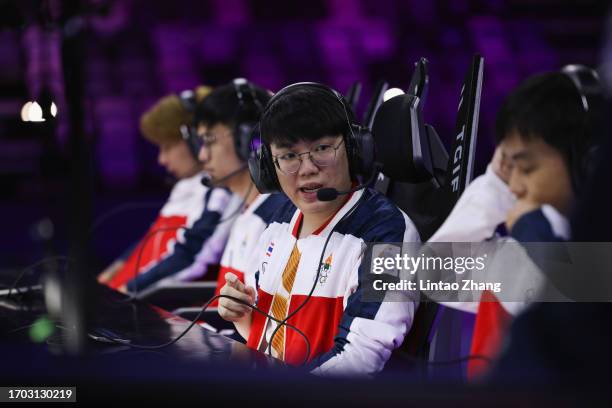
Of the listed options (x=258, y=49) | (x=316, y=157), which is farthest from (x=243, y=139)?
(x=258, y=49)

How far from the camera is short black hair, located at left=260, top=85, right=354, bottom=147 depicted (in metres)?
1.41

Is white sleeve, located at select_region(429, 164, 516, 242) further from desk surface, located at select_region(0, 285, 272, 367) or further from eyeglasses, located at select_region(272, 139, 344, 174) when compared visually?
desk surface, located at select_region(0, 285, 272, 367)

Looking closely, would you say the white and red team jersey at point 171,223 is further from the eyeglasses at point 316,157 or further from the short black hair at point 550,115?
the short black hair at point 550,115

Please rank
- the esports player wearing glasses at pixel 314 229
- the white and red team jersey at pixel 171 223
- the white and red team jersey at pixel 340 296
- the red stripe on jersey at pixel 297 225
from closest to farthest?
the white and red team jersey at pixel 340 296 → the esports player wearing glasses at pixel 314 229 → the red stripe on jersey at pixel 297 225 → the white and red team jersey at pixel 171 223

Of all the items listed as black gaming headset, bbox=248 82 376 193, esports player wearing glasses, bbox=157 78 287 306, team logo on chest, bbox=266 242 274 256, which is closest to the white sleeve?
black gaming headset, bbox=248 82 376 193

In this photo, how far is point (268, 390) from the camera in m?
0.63

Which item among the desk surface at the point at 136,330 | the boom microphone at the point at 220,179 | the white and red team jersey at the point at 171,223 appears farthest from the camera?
the white and red team jersey at the point at 171,223

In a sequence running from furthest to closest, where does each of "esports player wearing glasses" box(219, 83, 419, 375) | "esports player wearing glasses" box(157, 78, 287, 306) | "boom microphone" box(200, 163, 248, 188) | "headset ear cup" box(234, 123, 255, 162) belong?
"boom microphone" box(200, 163, 248, 188) → "headset ear cup" box(234, 123, 255, 162) → "esports player wearing glasses" box(157, 78, 287, 306) → "esports player wearing glasses" box(219, 83, 419, 375)

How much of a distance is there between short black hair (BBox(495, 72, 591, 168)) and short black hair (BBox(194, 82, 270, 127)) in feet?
3.47

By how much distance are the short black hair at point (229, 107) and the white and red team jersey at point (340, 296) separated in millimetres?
759

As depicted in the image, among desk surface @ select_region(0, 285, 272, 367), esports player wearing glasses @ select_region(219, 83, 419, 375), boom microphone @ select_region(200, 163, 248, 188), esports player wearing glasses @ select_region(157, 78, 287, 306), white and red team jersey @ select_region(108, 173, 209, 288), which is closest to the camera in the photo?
desk surface @ select_region(0, 285, 272, 367)

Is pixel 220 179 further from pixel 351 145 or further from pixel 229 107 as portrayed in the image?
pixel 351 145

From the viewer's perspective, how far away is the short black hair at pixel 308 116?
1.41 metres

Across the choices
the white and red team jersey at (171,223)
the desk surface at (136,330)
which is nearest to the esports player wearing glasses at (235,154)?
the desk surface at (136,330)
